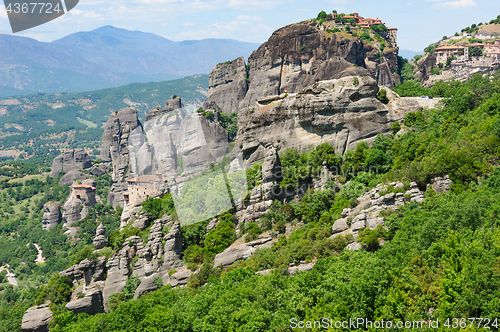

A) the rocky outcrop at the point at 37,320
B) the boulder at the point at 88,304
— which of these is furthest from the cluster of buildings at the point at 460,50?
the rocky outcrop at the point at 37,320

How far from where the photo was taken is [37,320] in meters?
39.0

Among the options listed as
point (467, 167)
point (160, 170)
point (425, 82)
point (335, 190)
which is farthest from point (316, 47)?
point (467, 167)

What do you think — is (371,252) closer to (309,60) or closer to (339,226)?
(339,226)

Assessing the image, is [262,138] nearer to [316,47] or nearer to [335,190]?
[335,190]

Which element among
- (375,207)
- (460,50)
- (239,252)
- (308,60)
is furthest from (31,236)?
(460,50)

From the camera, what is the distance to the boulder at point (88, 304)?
39344 millimetres

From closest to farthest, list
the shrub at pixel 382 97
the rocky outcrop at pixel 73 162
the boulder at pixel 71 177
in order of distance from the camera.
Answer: the shrub at pixel 382 97 < the boulder at pixel 71 177 < the rocky outcrop at pixel 73 162

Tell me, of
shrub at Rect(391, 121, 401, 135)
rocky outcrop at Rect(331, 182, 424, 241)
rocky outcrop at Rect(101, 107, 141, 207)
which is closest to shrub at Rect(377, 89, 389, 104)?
shrub at Rect(391, 121, 401, 135)

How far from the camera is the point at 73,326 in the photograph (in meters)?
33.4

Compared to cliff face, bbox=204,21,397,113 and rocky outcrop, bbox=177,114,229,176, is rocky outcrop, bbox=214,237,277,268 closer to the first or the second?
cliff face, bbox=204,21,397,113

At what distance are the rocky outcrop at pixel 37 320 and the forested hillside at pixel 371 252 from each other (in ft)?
3.50

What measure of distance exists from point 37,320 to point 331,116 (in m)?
34.3

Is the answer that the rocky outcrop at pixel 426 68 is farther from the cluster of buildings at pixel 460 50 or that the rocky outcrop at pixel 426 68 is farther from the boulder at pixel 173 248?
the boulder at pixel 173 248

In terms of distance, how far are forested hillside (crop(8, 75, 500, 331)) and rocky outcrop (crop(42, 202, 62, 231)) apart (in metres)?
73.0
